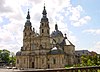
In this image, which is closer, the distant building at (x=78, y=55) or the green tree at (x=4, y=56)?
the distant building at (x=78, y=55)

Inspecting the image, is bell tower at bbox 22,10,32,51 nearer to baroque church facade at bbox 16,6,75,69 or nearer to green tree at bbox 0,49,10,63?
baroque church facade at bbox 16,6,75,69

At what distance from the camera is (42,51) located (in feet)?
258

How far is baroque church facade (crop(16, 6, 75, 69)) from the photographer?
76.9 meters

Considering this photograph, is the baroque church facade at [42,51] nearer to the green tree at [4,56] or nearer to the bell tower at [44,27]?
the bell tower at [44,27]

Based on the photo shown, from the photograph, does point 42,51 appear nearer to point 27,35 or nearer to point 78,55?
point 27,35

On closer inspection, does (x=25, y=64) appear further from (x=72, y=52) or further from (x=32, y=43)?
(x=72, y=52)

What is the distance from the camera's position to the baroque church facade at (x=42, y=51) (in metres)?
76.9

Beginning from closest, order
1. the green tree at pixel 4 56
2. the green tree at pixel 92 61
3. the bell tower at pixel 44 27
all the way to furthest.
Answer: the green tree at pixel 92 61 < the bell tower at pixel 44 27 < the green tree at pixel 4 56

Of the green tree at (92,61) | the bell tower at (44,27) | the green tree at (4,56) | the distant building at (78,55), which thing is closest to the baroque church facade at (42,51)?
the bell tower at (44,27)

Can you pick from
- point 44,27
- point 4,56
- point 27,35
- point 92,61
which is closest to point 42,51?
point 44,27

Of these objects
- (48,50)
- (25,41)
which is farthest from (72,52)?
(25,41)

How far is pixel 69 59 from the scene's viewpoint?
87.4 m

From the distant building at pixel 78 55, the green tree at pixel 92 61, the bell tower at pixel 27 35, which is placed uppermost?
the bell tower at pixel 27 35

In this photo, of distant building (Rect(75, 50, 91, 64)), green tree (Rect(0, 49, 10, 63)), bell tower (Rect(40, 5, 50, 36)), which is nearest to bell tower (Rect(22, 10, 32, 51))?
bell tower (Rect(40, 5, 50, 36))
